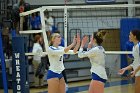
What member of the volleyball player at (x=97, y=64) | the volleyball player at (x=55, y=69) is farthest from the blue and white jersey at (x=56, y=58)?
the volleyball player at (x=97, y=64)

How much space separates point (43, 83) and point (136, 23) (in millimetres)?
4889

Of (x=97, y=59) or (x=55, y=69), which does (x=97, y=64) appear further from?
(x=55, y=69)

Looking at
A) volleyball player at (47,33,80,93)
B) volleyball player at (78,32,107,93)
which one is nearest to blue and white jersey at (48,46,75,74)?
volleyball player at (47,33,80,93)

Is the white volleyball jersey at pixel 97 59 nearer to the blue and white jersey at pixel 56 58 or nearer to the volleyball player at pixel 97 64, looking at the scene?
the volleyball player at pixel 97 64

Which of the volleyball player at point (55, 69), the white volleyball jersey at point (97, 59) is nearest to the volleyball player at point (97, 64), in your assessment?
the white volleyball jersey at point (97, 59)

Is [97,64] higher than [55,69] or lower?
higher

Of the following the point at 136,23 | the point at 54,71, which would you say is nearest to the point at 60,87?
the point at 54,71

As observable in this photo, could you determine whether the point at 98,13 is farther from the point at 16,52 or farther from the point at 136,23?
the point at 16,52

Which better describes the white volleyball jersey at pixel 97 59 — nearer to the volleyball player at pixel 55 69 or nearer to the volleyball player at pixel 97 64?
the volleyball player at pixel 97 64

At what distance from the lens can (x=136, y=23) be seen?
1516cm

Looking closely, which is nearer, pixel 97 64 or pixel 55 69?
pixel 97 64

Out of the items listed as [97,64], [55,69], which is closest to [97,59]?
[97,64]

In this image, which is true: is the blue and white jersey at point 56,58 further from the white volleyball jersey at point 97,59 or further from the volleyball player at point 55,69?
the white volleyball jersey at point 97,59

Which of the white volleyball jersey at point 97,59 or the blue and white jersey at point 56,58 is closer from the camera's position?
the white volleyball jersey at point 97,59
